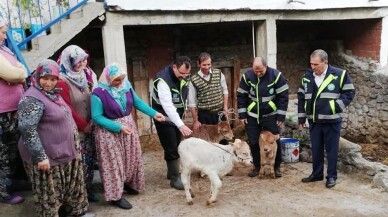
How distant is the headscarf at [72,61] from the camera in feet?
12.8

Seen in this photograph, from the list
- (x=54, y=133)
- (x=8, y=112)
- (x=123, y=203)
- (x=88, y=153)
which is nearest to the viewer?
(x=54, y=133)

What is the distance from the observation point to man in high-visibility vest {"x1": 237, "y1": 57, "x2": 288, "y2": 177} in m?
5.11

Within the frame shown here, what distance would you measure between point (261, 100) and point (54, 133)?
278 centimetres

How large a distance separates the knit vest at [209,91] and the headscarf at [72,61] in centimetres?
223

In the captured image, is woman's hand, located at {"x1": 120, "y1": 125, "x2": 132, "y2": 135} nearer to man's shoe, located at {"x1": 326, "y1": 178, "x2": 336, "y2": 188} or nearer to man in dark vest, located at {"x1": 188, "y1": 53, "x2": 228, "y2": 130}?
man in dark vest, located at {"x1": 188, "y1": 53, "x2": 228, "y2": 130}

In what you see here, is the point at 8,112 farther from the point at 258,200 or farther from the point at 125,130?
the point at 258,200

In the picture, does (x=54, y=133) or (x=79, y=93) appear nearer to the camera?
(x=54, y=133)

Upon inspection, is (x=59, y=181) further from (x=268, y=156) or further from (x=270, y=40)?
(x=270, y=40)

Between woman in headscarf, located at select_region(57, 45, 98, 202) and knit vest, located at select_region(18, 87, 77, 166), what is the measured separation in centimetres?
32

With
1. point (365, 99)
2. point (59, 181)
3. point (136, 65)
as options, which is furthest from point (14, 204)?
point (365, 99)

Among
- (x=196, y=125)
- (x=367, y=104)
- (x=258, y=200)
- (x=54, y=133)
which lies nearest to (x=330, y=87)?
(x=258, y=200)

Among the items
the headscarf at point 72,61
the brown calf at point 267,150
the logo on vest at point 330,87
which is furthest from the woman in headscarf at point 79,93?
the logo on vest at point 330,87

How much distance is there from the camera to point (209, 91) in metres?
5.86

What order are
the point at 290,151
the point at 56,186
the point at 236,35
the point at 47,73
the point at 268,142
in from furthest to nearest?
the point at 236,35, the point at 290,151, the point at 268,142, the point at 56,186, the point at 47,73
